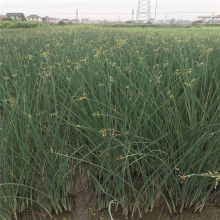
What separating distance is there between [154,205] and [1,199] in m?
0.93

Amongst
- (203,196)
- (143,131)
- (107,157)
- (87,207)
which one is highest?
(143,131)

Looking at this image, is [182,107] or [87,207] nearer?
[87,207]

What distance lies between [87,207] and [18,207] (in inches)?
17.0

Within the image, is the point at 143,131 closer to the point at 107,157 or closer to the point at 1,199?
the point at 107,157

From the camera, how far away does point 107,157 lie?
1.41 meters

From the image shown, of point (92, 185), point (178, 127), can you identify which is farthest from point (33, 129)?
point (178, 127)

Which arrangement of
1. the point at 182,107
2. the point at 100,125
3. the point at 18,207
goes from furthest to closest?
the point at 182,107
the point at 100,125
the point at 18,207

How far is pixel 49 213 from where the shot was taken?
4.47 feet

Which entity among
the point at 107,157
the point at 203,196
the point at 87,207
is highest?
the point at 107,157

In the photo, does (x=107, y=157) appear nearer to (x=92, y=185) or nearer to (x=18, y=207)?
(x=92, y=185)

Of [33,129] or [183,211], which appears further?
[183,211]

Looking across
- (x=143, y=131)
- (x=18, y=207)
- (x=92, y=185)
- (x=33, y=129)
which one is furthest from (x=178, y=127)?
(x=18, y=207)

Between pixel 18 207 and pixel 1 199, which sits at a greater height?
pixel 1 199

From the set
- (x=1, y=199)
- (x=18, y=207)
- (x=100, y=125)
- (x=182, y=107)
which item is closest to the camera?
(x=1, y=199)
